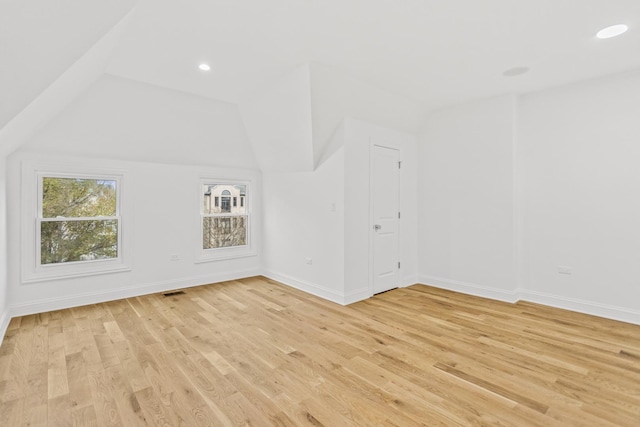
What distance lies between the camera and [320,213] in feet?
14.4

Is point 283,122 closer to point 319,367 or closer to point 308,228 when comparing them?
point 308,228

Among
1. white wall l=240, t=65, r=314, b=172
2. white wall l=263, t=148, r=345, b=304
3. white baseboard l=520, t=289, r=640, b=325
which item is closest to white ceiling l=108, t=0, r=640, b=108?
white wall l=240, t=65, r=314, b=172

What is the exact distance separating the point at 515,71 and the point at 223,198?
4473 millimetres

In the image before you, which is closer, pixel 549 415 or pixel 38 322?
pixel 549 415

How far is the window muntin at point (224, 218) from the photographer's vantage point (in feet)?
17.0

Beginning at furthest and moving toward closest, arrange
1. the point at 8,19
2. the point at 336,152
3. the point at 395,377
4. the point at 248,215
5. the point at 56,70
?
the point at 248,215 < the point at 336,152 < the point at 395,377 < the point at 56,70 < the point at 8,19

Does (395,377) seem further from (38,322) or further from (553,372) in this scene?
(38,322)

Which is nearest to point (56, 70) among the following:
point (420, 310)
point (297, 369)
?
point (297, 369)

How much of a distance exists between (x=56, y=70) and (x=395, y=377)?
3.19m

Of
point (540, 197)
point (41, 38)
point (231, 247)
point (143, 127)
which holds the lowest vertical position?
point (231, 247)

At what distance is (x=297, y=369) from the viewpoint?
2422 millimetres

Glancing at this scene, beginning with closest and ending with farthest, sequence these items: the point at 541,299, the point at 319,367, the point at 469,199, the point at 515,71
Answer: the point at 319,367 → the point at 515,71 → the point at 541,299 → the point at 469,199

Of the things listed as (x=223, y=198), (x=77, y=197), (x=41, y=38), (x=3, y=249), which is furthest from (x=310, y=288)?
(x=41, y=38)

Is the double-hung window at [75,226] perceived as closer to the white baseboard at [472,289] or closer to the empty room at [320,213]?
the empty room at [320,213]
